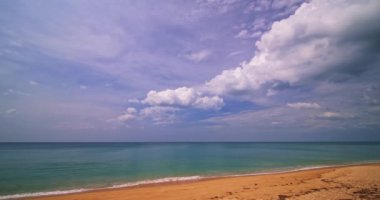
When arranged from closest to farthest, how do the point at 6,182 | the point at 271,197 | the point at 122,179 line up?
the point at 271,197 < the point at 6,182 < the point at 122,179

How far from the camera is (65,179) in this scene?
24.3 metres

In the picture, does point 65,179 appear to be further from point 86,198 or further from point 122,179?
point 86,198

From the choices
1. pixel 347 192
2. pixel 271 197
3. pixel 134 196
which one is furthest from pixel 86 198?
pixel 347 192

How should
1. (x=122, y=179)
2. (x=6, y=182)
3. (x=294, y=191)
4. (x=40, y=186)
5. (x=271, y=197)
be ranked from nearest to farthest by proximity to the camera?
1. (x=271, y=197)
2. (x=294, y=191)
3. (x=40, y=186)
4. (x=6, y=182)
5. (x=122, y=179)

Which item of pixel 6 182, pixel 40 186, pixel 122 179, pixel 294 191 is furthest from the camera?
pixel 122 179

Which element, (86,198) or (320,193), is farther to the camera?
(86,198)

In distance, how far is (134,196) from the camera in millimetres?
16188

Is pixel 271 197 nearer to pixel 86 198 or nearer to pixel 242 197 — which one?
pixel 242 197

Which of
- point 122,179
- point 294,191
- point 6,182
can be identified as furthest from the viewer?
point 122,179

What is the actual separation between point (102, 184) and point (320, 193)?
16807 millimetres

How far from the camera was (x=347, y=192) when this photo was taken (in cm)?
1470

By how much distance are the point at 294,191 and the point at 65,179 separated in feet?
67.5

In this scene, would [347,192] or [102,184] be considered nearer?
[347,192]

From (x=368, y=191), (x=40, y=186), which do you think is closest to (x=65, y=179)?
(x=40, y=186)
